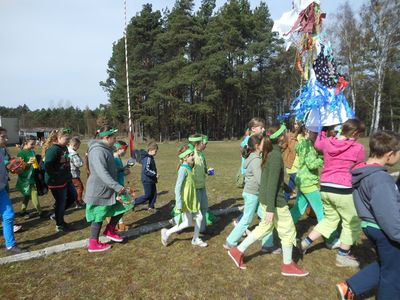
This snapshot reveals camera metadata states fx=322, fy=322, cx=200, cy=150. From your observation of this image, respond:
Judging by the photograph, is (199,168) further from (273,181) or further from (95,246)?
(95,246)

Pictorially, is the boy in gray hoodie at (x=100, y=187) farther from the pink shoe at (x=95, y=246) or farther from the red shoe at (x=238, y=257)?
the red shoe at (x=238, y=257)

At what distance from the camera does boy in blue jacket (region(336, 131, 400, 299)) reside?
2.72 meters

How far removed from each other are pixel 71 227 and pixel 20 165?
1.52 meters

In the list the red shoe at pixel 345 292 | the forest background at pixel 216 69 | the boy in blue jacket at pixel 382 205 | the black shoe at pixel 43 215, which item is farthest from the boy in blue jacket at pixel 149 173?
the forest background at pixel 216 69

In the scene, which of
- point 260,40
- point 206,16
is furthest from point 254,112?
point 206,16

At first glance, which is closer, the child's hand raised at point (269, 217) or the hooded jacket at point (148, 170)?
the child's hand raised at point (269, 217)

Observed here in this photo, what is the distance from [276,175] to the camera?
3816mm

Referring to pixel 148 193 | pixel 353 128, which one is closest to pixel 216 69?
pixel 148 193

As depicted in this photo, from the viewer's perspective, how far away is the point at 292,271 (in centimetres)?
395

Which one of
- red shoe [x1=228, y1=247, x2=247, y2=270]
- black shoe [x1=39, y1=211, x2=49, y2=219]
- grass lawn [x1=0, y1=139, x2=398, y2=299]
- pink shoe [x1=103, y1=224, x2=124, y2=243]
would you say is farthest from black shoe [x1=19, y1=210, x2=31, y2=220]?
red shoe [x1=228, y1=247, x2=247, y2=270]

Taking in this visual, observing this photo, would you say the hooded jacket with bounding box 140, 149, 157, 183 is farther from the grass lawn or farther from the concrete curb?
the grass lawn

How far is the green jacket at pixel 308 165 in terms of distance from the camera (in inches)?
191

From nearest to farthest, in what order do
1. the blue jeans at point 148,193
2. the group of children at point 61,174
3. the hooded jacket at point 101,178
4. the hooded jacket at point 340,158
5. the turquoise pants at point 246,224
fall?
1. the hooded jacket at point 340,158
2. the turquoise pants at point 246,224
3. the hooded jacket at point 101,178
4. the group of children at point 61,174
5. the blue jeans at point 148,193

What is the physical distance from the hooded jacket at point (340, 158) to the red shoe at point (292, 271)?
116cm
